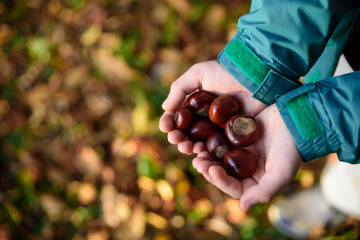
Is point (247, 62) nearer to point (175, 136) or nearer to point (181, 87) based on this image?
point (181, 87)

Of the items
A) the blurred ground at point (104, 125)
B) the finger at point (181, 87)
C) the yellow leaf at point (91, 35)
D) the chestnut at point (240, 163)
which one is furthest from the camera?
the yellow leaf at point (91, 35)

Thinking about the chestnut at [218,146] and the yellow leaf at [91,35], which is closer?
the chestnut at [218,146]

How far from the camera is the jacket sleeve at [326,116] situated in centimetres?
129

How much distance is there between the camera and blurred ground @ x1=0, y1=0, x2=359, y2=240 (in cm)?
230

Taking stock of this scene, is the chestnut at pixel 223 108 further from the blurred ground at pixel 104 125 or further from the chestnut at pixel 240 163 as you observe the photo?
the blurred ground at pixel 104 125

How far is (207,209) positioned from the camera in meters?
2.29

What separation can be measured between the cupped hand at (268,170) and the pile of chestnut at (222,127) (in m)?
0.06

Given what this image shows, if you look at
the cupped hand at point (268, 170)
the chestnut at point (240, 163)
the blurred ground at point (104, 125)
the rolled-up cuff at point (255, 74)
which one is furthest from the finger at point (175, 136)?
the blurred ground at point (104, 125)

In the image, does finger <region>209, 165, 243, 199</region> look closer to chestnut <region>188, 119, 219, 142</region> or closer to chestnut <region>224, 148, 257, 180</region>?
chestnut <region>224, 148, 257, 180</region>

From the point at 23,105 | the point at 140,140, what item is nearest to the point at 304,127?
the point at 140,140

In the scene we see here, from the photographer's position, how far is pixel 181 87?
1.72 meters

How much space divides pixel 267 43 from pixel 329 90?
0.34m

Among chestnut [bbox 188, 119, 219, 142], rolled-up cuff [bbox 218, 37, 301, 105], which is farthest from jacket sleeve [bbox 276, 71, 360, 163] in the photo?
chestnut [bbox 188, 119, 219, 142]

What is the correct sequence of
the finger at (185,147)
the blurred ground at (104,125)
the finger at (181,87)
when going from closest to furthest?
the finger at (185,147) → the finger at (181,87) → the blurred ground at (104,125)
